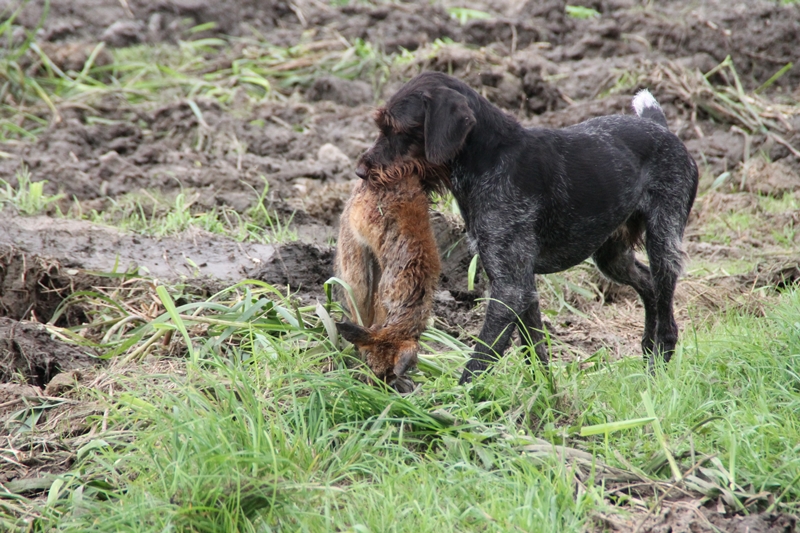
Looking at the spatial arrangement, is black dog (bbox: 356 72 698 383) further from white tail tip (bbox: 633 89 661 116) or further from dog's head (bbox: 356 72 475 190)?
white tail tip (bbox: 633 89 661 116)

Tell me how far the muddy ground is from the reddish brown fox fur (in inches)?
45.2

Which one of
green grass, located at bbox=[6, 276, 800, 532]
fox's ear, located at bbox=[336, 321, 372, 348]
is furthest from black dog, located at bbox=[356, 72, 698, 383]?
fox's ear, located at bbox=[336, 321, 372, 348]

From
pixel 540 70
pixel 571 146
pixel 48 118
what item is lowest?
pixel 48 118

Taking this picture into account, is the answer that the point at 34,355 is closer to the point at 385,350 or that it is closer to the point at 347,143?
the point at 385,350

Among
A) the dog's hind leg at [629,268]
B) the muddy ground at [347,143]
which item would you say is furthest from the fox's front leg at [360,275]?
the dog's hind leg at [629,268]

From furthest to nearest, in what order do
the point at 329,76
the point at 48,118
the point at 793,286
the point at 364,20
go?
1. the point at 364,20
2. the point at 329,76
3. the point at 48,118
4. the point at 793,286

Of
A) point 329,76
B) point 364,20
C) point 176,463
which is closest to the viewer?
point 176,463

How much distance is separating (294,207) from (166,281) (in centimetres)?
200

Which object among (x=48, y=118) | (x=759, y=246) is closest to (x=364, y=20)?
(x=48, y=118)

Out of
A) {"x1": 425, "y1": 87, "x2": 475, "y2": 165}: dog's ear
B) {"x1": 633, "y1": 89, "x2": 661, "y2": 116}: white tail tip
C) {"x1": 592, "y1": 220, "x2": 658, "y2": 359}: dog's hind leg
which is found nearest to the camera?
{"x1": 425, "y1": 87, "x2": 475, "y2": 165}: dog's ear

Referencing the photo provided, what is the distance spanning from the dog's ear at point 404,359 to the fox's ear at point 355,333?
0.51ft

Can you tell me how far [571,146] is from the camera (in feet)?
16.2

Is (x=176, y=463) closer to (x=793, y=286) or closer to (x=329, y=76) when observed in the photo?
(x=793, y=286)

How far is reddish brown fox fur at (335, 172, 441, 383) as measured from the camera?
160 inches
